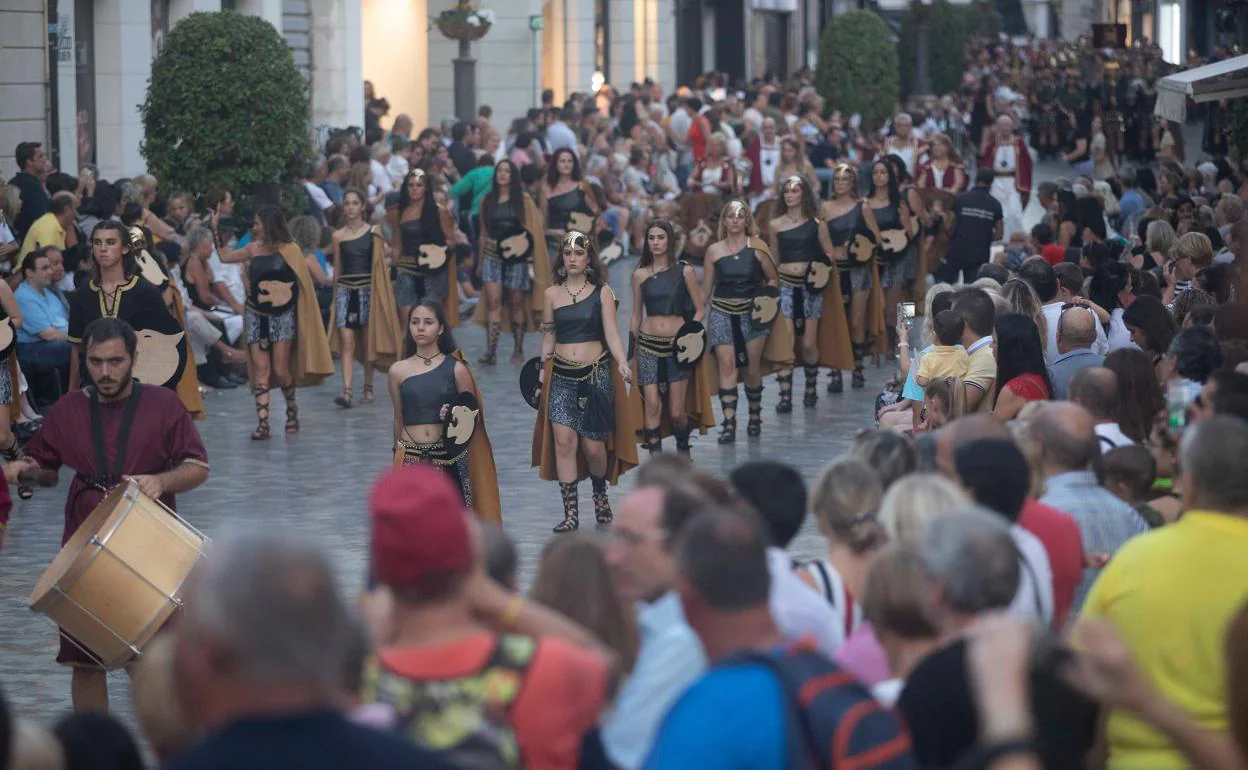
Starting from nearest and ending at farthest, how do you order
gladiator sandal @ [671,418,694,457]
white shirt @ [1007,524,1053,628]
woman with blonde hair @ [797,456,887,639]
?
white shirt @ [1007,524,1053,628] < woman with blonde hair @ [797,456,887,639] < gladiator sandal @ [671,418,694,457]

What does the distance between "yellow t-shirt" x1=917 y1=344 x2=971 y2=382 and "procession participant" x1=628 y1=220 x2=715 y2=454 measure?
284 centimetres

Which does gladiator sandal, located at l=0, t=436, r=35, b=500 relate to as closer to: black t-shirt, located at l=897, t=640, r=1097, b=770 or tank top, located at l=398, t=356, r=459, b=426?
tank top, located at l=398, t=356, r=459, b=426

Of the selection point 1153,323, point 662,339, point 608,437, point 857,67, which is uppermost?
point 857,67

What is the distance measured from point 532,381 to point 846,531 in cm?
611

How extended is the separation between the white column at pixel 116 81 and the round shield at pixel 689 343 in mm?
9796

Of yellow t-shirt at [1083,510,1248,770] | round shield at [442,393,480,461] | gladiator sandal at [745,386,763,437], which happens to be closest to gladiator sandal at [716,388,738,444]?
gladiator sandal at [745,386,763,437]

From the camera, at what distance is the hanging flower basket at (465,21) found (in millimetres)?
30750

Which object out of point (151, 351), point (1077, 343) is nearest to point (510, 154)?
point (151, 351)

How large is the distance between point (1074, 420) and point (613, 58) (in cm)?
3619

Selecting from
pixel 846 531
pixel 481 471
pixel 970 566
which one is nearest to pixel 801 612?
pixel 846 531

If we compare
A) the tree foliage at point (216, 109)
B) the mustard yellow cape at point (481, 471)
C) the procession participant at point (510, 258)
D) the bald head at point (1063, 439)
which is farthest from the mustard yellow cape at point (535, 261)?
the bald head at point (1063, 439)

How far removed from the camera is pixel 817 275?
1512cm

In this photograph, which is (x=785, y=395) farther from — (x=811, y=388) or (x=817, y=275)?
(x=817, y=275)

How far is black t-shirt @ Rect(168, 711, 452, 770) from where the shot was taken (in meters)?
3.10
